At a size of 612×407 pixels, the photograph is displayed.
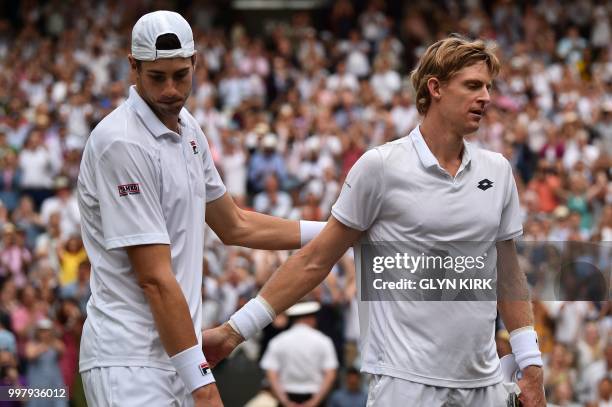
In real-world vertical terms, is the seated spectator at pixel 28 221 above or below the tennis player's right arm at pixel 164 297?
below

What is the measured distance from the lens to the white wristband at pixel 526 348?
5.72 metres

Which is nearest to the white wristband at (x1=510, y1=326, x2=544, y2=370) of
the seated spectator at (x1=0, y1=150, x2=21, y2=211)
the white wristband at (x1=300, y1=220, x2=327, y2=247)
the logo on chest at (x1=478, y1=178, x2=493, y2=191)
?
the logo on chest at (x1=478, y1=178, x2=493, y2=191)

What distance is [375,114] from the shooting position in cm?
2127

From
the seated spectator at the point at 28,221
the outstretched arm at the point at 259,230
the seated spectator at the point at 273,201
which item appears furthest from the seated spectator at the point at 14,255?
the outstretched arm at the point at 259,230

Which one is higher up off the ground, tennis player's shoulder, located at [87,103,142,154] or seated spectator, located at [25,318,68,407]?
tennis player's shoulder, located at [87,103,142,154]

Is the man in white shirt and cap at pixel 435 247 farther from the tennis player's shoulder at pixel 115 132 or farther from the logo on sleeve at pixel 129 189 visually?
the tennis player's shoulder at pixel 115 132

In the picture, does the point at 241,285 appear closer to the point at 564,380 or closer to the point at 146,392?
the point at 564,380

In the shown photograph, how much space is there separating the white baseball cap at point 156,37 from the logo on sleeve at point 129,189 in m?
0.51

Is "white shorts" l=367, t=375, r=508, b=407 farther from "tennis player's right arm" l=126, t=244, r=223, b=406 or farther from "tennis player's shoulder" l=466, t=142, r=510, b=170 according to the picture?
"tennis player's shoulder" l=466, t=142, r=510, b=170

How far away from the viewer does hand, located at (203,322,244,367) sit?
5.62 meters

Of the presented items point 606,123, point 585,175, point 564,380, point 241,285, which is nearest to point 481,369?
point 564,380

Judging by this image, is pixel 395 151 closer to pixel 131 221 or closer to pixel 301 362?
pixel 131 221

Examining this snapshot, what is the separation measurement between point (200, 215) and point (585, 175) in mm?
13873

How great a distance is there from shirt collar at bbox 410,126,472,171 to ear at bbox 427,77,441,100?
164 millimetres
